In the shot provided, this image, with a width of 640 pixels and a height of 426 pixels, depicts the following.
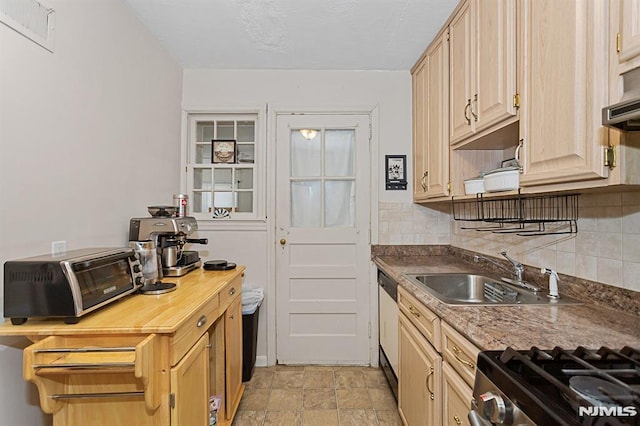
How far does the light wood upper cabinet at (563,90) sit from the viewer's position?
99 cm

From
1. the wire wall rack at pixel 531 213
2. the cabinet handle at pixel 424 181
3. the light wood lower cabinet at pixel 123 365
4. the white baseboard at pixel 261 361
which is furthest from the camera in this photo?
the white baseboard at pixel 261 361

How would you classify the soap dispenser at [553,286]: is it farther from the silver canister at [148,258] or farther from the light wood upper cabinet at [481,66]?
the silver canister at [148,258]

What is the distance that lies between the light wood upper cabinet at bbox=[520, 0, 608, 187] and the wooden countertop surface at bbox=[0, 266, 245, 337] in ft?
4.78

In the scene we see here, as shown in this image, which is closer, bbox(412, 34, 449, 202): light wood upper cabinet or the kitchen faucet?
the kitchen faucet

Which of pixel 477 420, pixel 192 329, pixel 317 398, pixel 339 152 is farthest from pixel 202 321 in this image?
pixel 339 152

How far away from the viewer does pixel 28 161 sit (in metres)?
1.31

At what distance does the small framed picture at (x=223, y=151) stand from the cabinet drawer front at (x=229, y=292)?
1.15 metres

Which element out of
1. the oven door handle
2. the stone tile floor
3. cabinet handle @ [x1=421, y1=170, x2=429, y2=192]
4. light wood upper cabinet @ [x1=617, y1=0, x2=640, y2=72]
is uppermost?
light wood upper cabinet @ [x1=617, y1=0, x2=640, y2=72]

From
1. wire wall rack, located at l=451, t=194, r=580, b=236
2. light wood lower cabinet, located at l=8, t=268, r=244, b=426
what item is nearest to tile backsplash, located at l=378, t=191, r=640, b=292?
wire wall rack, located at l=451, t=194, r=580, b=236

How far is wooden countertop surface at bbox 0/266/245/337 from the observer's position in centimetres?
111

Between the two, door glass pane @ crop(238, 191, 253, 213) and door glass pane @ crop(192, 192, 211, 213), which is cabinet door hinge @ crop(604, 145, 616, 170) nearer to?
door glass pane @ crop(238, 191, 253, 213)

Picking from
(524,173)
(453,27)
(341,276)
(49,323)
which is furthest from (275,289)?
(453,27)

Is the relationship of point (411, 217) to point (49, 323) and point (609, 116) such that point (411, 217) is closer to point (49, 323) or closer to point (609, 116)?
point (609, 116)

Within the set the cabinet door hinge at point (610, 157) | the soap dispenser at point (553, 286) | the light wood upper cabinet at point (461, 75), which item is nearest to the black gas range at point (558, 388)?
the cabinet door hinge at point (610, 157)
